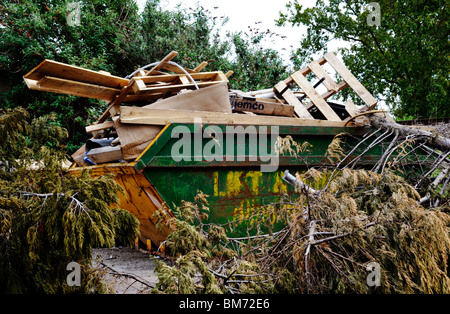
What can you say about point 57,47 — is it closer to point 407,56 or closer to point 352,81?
point 352,81

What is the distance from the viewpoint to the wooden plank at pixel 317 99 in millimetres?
4832

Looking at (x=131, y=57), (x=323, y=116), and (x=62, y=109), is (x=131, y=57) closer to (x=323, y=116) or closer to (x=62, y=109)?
(x=62, y=109)

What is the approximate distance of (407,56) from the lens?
12312mm

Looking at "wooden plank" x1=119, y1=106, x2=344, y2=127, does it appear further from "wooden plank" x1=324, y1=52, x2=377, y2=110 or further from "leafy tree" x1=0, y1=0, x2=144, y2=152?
"leafy tree" x1=0, y1=0, x2=144, y2=152

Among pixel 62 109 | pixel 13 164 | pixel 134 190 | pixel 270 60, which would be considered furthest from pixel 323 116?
pixel 62 109

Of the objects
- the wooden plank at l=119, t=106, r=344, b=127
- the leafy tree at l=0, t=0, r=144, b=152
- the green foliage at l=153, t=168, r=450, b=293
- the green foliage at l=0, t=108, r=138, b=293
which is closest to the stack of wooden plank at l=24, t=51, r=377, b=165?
the wooden plank at l=119, t=106, r=344, b=127

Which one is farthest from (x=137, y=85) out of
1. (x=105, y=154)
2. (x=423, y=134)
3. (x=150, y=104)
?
(x=423, y=134)

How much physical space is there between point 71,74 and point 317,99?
315cm

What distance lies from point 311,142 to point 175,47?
6.47 meters

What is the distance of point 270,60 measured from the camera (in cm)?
1046

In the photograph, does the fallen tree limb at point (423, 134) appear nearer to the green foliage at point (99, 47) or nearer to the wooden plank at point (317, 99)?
the wooden plank at point (317, 99)

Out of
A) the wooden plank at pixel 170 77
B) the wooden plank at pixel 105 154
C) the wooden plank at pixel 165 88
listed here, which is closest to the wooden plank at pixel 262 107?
the wooden plank at pixel 170 77

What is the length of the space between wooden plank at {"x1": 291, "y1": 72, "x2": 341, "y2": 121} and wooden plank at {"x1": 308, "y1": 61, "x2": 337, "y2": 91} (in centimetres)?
24
